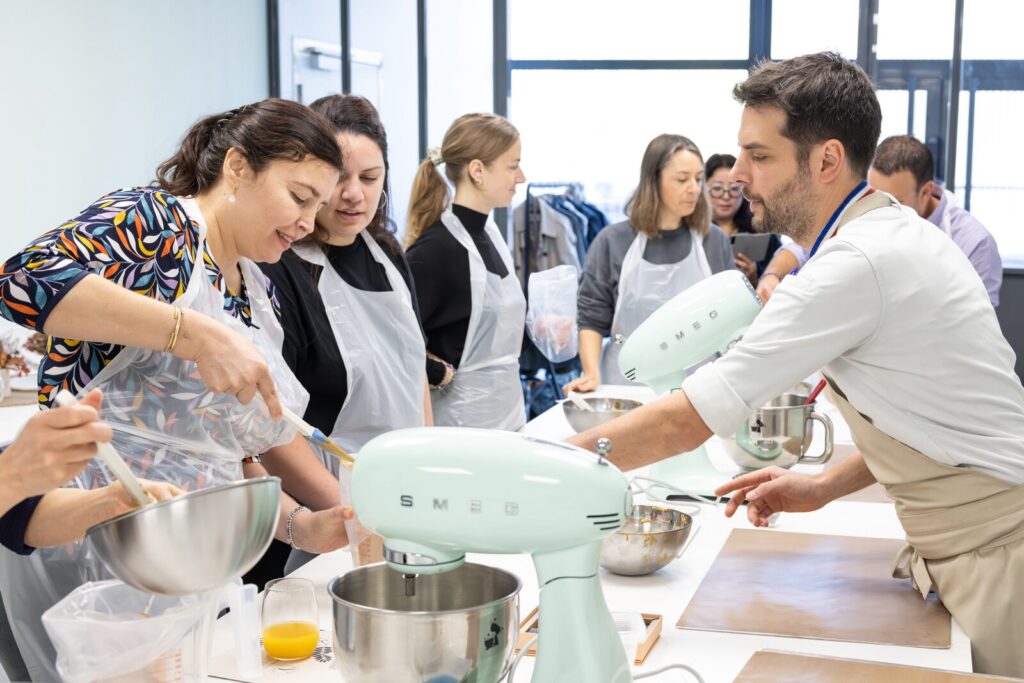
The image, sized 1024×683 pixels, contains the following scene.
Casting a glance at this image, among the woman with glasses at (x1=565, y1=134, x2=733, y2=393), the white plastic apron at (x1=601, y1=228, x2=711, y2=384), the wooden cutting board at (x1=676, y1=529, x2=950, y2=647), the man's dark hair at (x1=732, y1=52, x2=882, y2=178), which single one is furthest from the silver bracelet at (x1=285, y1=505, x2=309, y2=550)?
the white plastic apron at (x1=601, y1=228, x2=711, y2=384)

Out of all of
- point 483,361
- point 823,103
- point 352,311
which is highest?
point 823,103

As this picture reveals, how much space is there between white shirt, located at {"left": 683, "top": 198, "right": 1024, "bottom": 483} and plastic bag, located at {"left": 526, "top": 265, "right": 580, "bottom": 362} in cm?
303

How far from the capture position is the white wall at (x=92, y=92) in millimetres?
4105

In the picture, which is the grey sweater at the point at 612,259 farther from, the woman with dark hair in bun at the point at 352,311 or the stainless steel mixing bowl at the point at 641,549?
the stainless steel mixing bowl at the point at 641,549

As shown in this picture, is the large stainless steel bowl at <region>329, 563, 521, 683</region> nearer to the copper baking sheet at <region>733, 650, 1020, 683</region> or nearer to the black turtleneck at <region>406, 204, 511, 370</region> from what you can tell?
the copper baking sheet at <region>733, 650, 1020, 683</region>

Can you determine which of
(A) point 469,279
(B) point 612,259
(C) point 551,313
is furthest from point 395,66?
(A) point 469,279

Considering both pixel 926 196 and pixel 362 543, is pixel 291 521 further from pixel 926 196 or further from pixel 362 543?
pixel 926 196

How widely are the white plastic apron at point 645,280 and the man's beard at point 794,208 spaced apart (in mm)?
1890

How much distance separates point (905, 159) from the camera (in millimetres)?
3643

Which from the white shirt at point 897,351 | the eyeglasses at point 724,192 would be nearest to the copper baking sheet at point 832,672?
the white shirt at point 897,351

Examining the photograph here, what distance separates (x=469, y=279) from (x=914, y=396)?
172 cm

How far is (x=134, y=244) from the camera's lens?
4.94 feet

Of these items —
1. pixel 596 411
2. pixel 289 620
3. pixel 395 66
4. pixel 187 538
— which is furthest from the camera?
pixel 395 66

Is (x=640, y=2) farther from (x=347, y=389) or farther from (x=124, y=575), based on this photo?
(x=124, y=575)
